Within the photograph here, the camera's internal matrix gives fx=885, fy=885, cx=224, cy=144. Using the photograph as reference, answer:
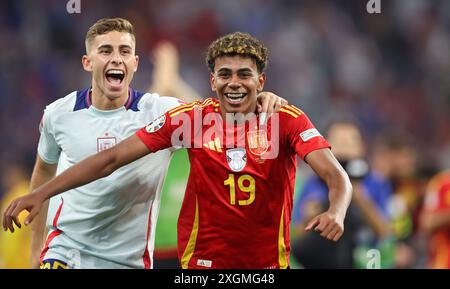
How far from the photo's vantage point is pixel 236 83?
16.7ft

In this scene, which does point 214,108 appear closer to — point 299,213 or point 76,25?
point 299,213

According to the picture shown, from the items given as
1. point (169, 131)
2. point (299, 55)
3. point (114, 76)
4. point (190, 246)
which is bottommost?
point (190, 246)

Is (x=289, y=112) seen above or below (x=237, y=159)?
above

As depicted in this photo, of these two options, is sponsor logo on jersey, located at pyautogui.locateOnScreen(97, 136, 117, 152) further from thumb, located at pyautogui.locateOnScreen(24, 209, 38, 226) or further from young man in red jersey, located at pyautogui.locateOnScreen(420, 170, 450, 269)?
young man in red jersey, located at pyautogui.locateOnScreen(420, 170, 450, 269)

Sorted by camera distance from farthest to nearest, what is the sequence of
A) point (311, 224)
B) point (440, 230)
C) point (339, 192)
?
point (440, 230), point (339, 192), point (311, 224)

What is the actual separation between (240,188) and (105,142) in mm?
1088

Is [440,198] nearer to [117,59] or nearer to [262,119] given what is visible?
[262,119]

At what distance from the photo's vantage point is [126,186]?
561 cm

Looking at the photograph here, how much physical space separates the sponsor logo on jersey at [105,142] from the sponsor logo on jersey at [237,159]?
0.92m

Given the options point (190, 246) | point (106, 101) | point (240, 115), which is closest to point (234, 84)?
point (240, 115)

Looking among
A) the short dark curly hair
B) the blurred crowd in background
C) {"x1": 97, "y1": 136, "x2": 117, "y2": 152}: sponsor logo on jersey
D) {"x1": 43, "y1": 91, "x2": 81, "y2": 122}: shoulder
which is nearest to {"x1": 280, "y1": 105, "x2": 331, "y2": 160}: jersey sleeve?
the short dark curly hair

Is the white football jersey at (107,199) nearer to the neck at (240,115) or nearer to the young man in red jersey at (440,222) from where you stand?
the neck at (240,115)

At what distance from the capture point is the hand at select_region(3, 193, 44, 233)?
15.8 feet
